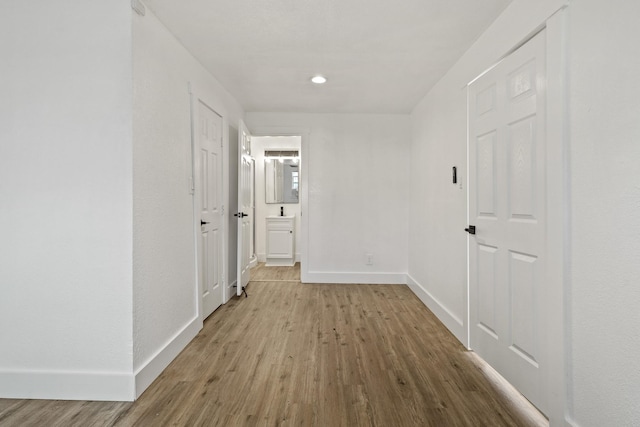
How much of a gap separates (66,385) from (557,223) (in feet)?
9.24

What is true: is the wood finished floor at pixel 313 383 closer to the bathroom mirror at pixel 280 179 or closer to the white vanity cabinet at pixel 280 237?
the white vanity cabinet at pixel 280 237

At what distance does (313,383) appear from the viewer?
2096 millimetres

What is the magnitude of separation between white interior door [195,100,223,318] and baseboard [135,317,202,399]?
1.23 feet

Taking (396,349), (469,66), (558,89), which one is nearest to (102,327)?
(396,349)

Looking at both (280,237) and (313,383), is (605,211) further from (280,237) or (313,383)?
(280,237)

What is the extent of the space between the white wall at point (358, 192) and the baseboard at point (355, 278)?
0.05 feet

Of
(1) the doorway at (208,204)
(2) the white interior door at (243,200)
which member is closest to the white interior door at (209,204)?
(1) the doorway at (208,204)

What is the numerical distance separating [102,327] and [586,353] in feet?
8.19

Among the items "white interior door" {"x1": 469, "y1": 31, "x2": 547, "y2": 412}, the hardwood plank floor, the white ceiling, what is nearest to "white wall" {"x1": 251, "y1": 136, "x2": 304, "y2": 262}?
the hardwood plank floor

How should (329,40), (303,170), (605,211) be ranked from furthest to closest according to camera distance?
(303,170)
(329,40)
(605,211)

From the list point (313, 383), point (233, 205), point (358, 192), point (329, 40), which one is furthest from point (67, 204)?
point (358, 192)

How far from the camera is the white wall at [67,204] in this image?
74.9 inches

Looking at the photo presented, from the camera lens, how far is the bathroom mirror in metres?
6.47

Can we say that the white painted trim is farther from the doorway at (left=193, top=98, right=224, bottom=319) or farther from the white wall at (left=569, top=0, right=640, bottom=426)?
the doorway at (left=193, top=98, right=224, bottom=319)
